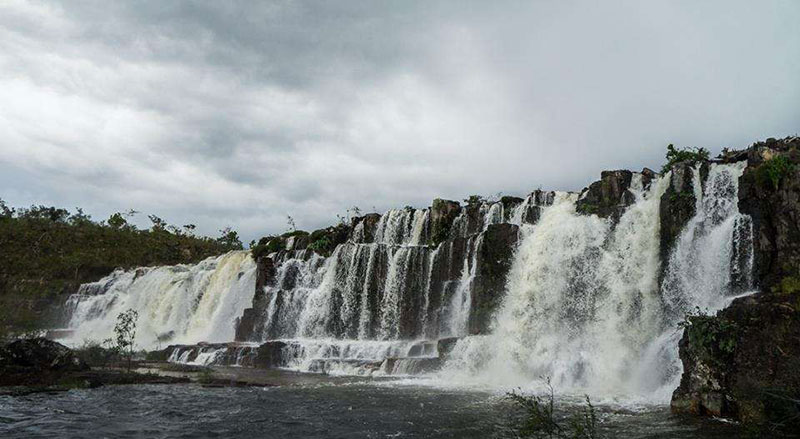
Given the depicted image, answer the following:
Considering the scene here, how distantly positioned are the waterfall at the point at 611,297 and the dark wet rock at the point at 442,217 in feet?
35.5

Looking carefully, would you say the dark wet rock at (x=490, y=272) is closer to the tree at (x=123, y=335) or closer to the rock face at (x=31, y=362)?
the tree at (x=123, y=335)

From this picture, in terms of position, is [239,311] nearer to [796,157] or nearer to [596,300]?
[596,300]

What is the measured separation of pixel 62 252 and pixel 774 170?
252 ft

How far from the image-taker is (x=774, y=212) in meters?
18.7

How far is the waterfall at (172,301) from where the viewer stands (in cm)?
4588

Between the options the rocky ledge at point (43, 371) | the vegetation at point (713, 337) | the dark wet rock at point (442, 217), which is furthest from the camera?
the dark wet rock at point (442, 217)

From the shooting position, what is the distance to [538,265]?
29125 mm

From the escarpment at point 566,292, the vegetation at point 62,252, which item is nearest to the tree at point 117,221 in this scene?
the vegetation at point 62,252

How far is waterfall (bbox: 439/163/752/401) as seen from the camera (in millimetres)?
21031

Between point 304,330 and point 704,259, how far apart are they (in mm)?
25779

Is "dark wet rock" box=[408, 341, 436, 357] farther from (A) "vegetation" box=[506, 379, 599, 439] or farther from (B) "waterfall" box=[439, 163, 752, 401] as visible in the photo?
(A) "vegetation" box=[506, 379, 599, 439]

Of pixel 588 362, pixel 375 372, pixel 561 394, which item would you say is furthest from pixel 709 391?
pixel 375 372

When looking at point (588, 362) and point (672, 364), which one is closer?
point (672, 364)

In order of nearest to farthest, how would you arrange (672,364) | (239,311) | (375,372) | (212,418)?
(212,418) → (672,364) → (375,372) → (239,311)
